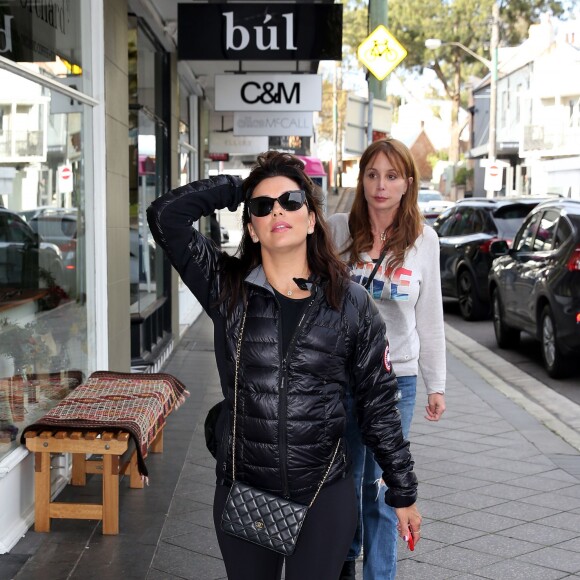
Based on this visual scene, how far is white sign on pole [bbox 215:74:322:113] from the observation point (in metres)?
11.7

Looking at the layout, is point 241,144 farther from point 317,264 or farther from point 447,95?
point 447,95

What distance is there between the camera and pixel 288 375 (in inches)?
113

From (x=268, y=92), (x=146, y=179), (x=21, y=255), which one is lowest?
(x=21, y=255)

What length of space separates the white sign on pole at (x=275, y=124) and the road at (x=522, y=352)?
3622 millimetres

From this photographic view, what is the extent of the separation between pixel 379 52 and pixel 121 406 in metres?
6.85

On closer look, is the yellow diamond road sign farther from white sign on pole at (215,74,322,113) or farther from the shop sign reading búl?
the shop sign reading búl

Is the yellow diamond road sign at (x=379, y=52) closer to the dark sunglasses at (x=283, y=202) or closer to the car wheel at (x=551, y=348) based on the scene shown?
the car wheel at (x=551, y=348)

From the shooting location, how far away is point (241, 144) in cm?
1941

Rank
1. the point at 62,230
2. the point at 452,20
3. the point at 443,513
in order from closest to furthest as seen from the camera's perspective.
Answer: the point at 443,513, the point at 62,230, the point at 452,20

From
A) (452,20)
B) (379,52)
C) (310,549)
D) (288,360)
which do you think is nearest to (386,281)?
(288,360)

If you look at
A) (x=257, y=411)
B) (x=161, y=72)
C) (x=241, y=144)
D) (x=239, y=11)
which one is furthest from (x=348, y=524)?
(x=241, y=144)

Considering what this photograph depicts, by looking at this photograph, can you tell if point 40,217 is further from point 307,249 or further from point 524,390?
point 524,390

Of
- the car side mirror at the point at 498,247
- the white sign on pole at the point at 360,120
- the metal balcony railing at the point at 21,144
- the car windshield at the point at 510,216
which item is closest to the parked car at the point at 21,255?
the metal balcony railing at the point at 21,144

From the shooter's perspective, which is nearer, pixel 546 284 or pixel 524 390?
pixel 524 390
